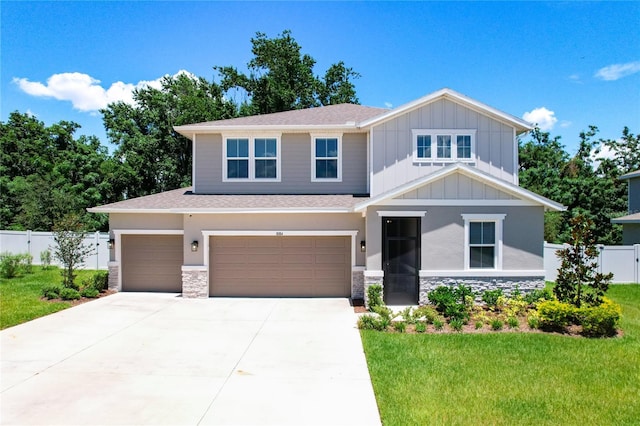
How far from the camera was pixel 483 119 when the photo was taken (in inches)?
519

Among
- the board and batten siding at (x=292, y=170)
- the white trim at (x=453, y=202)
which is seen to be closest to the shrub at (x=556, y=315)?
the white trim at (x=453, y=202)

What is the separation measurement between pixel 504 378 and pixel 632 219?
16.1 m

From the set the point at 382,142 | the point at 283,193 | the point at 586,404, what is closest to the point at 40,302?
the point at 283,193

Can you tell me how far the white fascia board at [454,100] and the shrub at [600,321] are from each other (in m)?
6.57

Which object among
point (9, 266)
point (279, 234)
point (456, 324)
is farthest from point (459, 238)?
point (9, 266)

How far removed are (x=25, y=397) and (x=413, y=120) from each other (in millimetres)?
11923

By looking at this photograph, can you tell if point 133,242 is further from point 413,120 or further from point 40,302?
point 413,120

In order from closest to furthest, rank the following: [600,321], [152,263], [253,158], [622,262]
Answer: [600,321]
[152,263]
[253,158]
[622,262]

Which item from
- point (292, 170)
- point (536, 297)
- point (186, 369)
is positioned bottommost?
point (186, 369)

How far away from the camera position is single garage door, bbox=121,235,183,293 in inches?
531

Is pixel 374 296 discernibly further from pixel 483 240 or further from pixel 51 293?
pixel 51 293

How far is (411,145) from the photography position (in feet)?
42.9

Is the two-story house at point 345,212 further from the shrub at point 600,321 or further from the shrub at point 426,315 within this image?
the shrub at point 600,321

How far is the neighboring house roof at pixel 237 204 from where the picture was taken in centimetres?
1223
